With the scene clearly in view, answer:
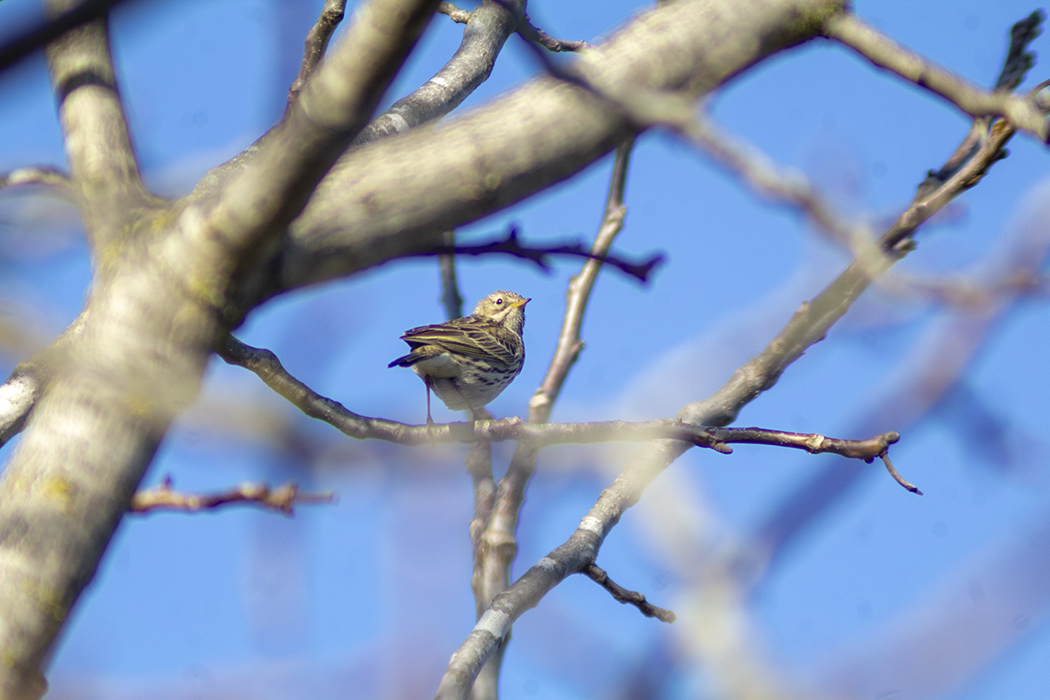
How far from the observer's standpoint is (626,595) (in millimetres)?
4293

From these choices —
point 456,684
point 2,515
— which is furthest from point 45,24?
point 456,684

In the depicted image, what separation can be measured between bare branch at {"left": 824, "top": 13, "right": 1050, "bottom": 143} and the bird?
15.7ft

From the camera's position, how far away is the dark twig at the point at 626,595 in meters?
4.27

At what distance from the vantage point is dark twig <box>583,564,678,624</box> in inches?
168

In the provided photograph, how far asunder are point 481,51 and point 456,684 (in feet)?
12.4

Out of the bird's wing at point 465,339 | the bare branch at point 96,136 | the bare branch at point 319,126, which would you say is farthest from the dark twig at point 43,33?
the bird's wing at point 465,339

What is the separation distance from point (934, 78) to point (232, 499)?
232 centimetres

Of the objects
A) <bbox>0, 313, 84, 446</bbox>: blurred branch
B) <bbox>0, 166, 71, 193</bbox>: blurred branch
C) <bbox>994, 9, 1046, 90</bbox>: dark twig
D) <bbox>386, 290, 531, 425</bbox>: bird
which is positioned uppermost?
<bbox>386, 290, 531, 425</bbox>: bird

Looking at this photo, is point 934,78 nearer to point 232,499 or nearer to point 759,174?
point 759,174

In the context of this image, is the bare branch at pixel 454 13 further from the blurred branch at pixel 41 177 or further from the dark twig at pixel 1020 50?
the dark twig at pixel 1020 50

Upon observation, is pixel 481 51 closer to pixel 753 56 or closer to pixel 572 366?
pixel 572 366

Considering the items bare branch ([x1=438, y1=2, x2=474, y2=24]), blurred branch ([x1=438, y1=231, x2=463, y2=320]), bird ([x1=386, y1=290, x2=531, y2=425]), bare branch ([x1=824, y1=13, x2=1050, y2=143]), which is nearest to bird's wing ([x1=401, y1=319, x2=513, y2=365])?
bird ([x1=386, y1=290, x2=531, y2=425])

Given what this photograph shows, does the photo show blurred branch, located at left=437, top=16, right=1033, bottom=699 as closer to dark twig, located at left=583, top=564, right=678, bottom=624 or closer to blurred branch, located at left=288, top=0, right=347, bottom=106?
dark twig, located at left=583, top=564, right=678, bottom=624

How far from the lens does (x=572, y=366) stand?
5.96 meters
